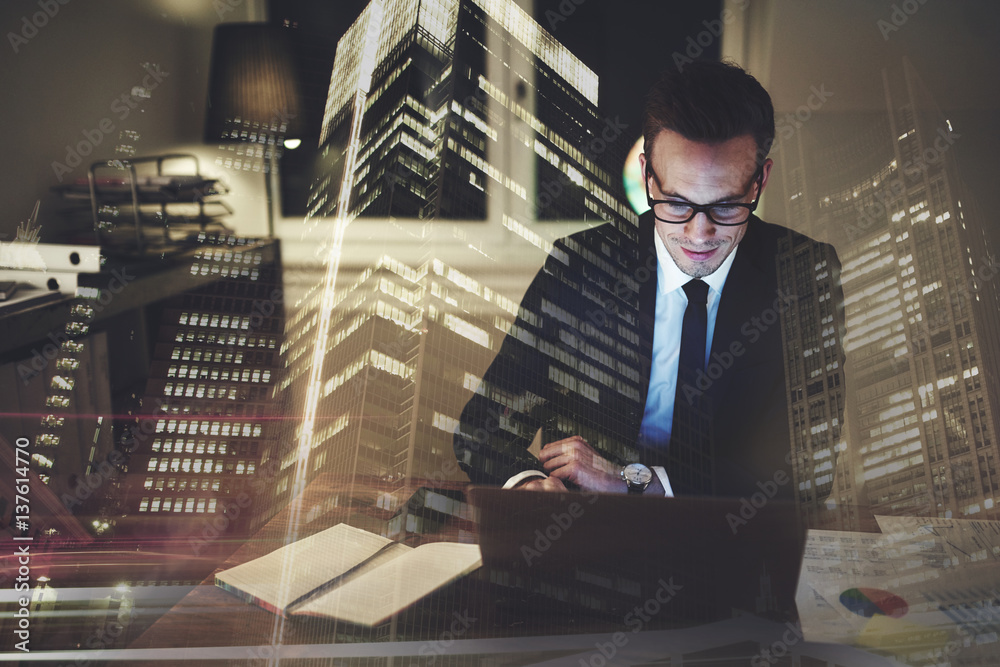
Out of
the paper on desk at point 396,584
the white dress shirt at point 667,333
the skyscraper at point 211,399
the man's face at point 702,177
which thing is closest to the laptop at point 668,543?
the white dress shirt at point 667,333

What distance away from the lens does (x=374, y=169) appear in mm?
7219

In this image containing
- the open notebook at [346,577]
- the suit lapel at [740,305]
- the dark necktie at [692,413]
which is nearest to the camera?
the dark necktie at [692,413]

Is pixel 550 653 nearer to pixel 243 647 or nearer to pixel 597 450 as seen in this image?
pixel 597 450

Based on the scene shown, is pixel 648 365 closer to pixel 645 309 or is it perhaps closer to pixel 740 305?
pixel 645 309

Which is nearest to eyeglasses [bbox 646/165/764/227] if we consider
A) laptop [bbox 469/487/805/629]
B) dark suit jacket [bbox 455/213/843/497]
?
dark suit jacket [bbox 455/213/843/497]

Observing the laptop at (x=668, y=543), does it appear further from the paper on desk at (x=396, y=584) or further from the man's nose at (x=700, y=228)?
the man's nose at (x=700, y=228)

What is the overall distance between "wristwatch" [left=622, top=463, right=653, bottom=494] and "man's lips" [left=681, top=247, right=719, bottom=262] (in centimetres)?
119

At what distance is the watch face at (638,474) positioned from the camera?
294cm

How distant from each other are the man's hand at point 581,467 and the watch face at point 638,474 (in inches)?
2.7

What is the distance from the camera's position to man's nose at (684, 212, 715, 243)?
9.98 feet

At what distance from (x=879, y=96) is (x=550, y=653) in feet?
13.4

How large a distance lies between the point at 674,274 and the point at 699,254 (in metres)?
0.18

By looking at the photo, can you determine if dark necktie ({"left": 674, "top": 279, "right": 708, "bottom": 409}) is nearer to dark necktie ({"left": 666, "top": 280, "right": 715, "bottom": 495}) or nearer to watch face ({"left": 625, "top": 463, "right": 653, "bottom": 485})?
dark necktie ({"left": 666, "top": 280, "right": 715, "bottom": 495})

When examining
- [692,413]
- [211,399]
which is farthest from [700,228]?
[211,399]
